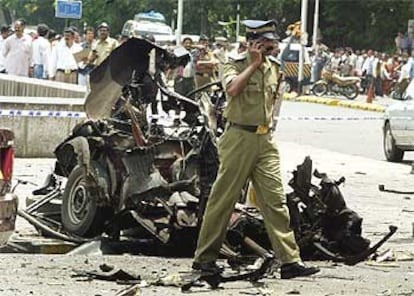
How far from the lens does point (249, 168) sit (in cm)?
893

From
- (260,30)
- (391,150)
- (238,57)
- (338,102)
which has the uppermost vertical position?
(260,30)

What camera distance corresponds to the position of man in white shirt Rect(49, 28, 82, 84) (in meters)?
26.0

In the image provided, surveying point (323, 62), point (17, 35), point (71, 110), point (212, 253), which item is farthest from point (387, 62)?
point (212, 253)

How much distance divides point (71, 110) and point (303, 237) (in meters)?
8.49

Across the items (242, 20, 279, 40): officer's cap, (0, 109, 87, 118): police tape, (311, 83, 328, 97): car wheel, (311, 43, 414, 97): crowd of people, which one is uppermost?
(242, 20, 279, 40): officer's cap

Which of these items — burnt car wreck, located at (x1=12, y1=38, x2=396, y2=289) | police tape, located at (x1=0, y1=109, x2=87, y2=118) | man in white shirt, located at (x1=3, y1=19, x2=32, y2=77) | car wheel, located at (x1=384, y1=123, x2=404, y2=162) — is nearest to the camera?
burnt car wreck, located at (x1=12, y1=38, x2=396, y2=289)

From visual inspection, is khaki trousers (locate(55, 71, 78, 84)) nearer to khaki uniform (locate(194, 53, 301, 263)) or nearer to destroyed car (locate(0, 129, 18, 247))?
destroyed car (locate(0, 129, 18, 247))

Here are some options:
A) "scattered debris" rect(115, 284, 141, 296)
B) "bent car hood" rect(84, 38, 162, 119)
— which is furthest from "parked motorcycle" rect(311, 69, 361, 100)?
"scattered debris" rect(115, 284, 141, 296)

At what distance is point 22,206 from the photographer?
12.7m

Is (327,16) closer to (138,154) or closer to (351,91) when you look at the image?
(351,91)

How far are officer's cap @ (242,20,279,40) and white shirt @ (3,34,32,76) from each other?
16005mm

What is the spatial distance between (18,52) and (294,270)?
16.8 meters

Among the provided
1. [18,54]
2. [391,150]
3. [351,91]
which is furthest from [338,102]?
[391,150]

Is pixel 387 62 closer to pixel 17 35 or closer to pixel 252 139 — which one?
pixel 17 35
